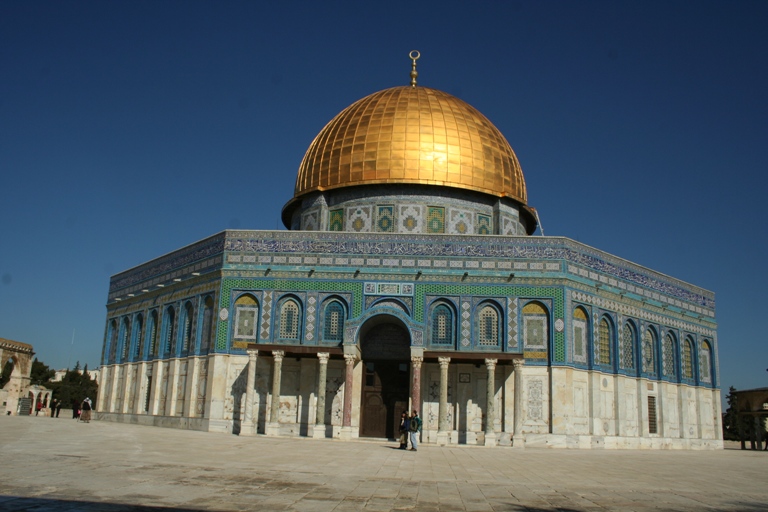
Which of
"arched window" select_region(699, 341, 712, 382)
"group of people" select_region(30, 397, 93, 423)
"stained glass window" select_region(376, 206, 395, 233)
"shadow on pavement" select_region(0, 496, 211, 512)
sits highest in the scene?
"stained glass window" select_region(376, 206, 395, 233)

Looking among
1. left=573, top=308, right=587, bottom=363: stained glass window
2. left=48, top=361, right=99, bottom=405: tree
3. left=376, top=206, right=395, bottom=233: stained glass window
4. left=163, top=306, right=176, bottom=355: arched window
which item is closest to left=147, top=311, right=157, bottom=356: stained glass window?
left=163, top=306, right=176, bottom=355: arched window

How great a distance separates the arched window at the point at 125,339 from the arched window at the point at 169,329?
328 centimetres

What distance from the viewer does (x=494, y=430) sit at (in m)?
23.3

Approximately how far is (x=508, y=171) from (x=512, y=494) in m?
22.2

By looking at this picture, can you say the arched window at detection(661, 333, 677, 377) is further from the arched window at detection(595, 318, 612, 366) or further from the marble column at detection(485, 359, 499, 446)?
the marble column at detection(485, 359, 499, 446)

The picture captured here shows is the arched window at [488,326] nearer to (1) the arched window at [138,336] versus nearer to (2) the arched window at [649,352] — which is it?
(2) the arched window at [649,352]

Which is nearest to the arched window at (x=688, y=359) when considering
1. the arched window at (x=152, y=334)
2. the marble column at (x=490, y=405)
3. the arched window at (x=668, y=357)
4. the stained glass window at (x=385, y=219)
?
the arched window at (x=668, y=357)

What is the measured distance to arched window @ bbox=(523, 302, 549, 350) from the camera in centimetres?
2428

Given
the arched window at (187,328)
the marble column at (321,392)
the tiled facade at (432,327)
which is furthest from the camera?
the arched window at (187,328)

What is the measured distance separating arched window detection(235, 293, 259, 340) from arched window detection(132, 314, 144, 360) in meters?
6.71

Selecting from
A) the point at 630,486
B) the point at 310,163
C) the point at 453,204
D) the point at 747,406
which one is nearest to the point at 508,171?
the point at 453,204

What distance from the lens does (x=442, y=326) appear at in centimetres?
2466

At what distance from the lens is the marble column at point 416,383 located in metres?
22.7

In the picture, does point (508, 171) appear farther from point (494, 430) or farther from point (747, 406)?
point (747, 406)
